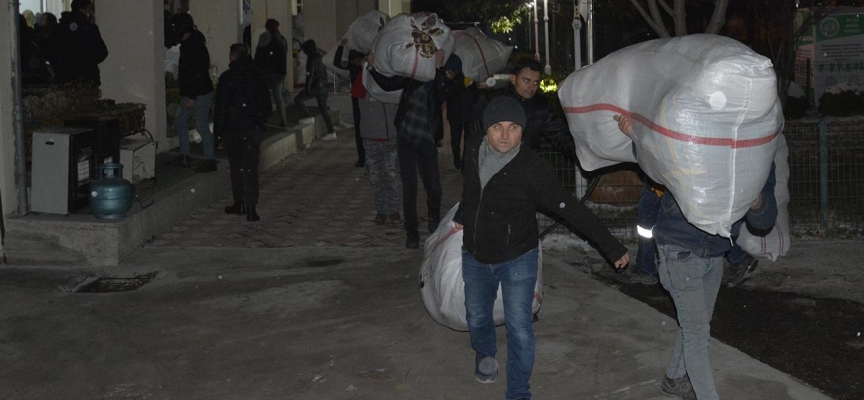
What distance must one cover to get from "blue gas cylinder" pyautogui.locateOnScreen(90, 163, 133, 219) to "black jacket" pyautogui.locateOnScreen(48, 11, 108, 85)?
3.28 m

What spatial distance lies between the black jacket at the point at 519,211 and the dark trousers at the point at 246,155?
225 inches

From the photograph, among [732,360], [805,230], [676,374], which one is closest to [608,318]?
[732,360]

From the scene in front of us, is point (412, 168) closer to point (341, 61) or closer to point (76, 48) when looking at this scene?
point (76, 48)

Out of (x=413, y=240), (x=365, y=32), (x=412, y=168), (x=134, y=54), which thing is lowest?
(x=413, y=240)

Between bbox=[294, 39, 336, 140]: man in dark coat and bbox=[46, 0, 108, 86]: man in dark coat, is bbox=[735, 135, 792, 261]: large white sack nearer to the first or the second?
bbox=[46, 0, 108, 86]: man in dark coat

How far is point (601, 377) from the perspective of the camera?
19.8 ft

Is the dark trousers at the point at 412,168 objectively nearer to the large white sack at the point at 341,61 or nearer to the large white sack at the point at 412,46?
the large white sack at the point at 412,46

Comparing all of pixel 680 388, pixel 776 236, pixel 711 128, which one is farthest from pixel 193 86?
pixel 711 128

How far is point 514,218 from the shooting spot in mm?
5465

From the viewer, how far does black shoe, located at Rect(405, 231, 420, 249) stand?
30.9 ft

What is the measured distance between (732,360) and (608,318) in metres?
1.15

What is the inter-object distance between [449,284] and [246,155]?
513 centimetres

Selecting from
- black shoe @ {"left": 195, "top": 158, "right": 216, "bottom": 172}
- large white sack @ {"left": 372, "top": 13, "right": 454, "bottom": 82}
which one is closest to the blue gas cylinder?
large white sack @ {"left": 372, "top": 13, "right": 454, "bottom": 82}

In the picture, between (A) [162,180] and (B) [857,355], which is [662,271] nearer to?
(B) [857,355]
